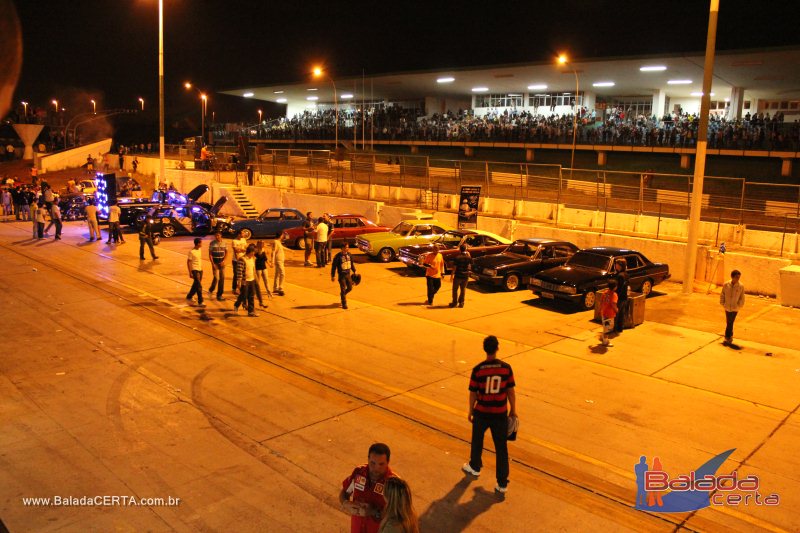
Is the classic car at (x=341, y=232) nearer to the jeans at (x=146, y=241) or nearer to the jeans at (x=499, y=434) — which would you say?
the jeans at (x=146, y=241)

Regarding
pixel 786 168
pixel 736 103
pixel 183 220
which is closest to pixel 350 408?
→ pixel 183 220

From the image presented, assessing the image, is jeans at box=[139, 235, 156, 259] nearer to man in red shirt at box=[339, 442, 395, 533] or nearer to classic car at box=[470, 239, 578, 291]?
classic car at box=[470, 239, 578, 291]

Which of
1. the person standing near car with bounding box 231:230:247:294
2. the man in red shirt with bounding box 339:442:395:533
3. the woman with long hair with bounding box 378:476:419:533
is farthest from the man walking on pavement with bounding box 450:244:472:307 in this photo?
the woman with long hair with bounding box 378:476:419:533

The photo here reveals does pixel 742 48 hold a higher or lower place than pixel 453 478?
higher

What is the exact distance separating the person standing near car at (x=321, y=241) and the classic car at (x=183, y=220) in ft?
22.2

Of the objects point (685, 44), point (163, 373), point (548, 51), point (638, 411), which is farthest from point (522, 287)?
point (548, 51)

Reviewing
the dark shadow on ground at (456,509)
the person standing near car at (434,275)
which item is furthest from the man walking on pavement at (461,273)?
the dark shadow on ground at (456,509)

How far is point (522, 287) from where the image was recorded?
18422 millimetres

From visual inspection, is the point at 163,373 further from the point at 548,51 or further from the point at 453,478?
the point at 548,51

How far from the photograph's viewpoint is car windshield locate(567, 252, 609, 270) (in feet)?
54.1

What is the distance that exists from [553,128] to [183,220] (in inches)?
1245

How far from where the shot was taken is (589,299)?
629 inches

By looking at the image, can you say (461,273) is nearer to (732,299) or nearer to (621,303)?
(621,303)

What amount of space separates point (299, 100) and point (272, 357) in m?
72.0
